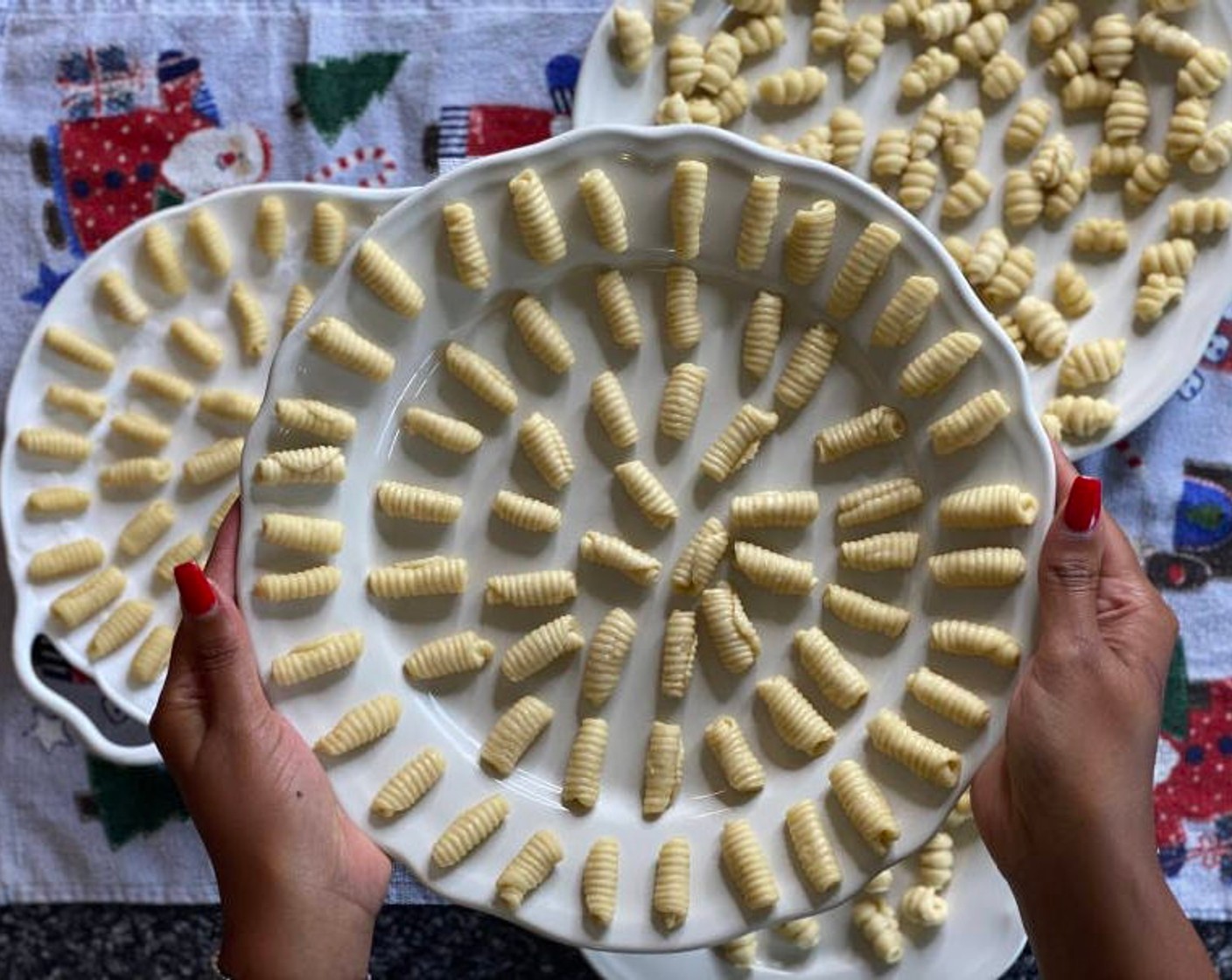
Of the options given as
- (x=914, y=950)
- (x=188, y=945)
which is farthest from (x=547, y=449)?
(x=188, y=945)

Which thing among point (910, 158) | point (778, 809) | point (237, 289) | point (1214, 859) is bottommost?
point (1214, 859)

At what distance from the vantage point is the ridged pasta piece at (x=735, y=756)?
0.74 meters

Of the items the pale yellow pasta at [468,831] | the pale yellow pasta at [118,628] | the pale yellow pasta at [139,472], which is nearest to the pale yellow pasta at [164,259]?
the pale yellow pasta at [139,472]

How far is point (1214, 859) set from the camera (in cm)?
100

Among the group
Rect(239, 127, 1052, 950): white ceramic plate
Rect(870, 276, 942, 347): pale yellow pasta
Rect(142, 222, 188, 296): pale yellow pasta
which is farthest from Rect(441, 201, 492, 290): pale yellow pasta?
Rect(142, 222, 188, 296): pale yellow pasta

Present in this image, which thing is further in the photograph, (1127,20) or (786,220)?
(1127,20)

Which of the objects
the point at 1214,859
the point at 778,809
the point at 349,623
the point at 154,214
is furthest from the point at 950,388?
the point at 154,214

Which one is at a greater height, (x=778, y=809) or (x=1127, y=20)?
(x=1127, y=20)

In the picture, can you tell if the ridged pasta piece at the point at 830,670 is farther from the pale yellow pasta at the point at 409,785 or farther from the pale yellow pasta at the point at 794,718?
the pale yellow pasta at the point at 409,785

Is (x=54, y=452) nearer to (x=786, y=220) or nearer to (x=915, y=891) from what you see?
(x=786, y=220)

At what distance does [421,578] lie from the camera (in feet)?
2.48

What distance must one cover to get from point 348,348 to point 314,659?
0.17 m

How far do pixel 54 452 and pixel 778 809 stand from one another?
59 centimetres

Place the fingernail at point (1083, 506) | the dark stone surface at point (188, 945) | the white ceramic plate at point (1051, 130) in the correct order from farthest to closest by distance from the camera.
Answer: the dark stone surface at point (188, 945) → the white ceramic plate at point (1051, 130) → the fingernail at point (1083, 506)
